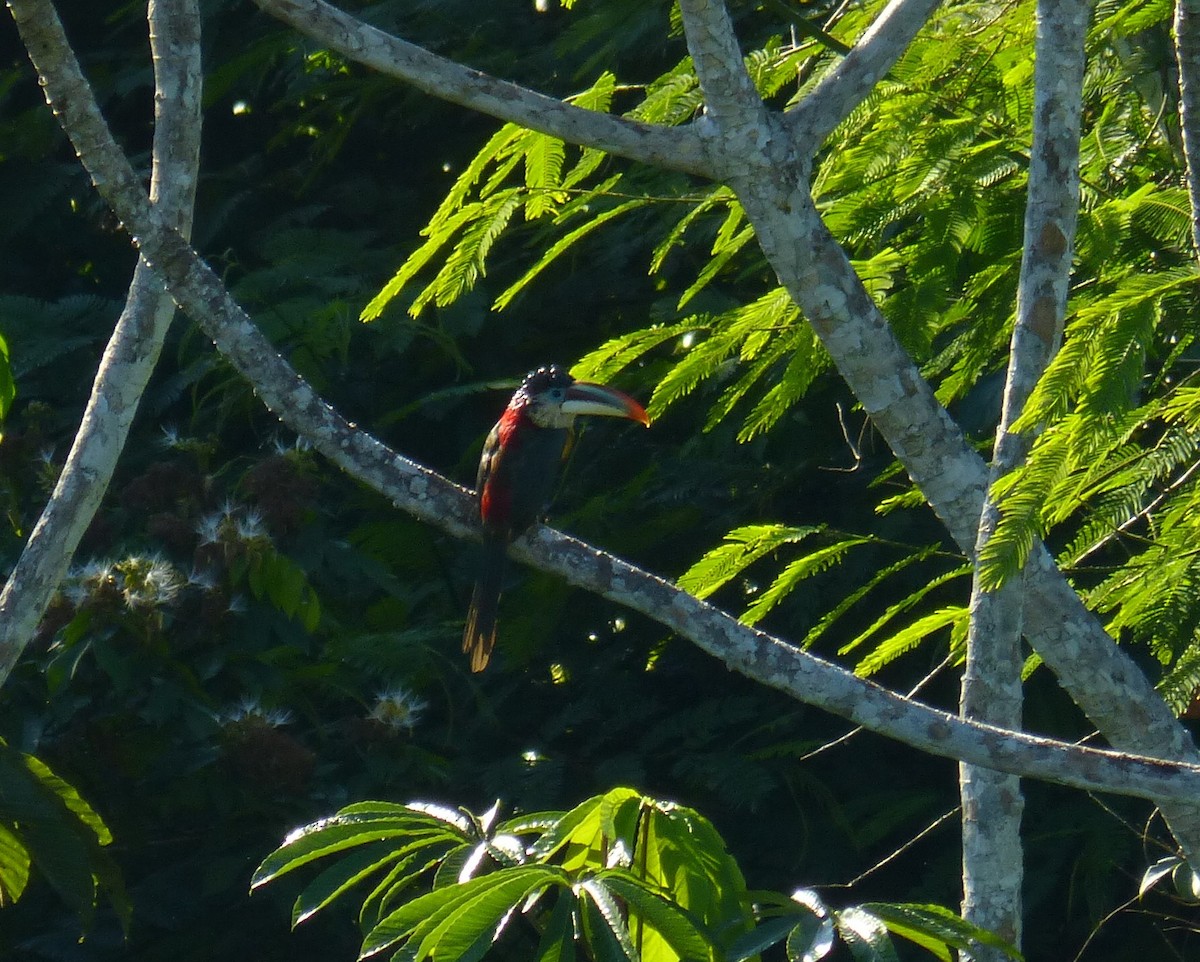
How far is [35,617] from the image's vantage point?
321cm

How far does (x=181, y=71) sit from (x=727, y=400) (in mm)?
1543

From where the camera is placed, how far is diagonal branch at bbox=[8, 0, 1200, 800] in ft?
7.95

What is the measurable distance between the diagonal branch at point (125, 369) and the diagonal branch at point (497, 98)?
55 cm

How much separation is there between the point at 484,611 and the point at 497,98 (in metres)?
2.01

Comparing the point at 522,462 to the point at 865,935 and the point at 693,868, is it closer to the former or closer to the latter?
the point at 693,868

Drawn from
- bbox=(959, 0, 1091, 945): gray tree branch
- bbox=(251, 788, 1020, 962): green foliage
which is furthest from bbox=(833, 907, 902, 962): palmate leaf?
bbox=(959, 0, 1091, 945): gray tree branch

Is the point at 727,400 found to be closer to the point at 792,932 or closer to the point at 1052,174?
the point at 1052,174

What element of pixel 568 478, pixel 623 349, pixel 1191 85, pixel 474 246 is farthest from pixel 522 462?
pixel 1191 85

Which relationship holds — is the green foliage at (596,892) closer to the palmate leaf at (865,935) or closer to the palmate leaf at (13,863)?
the palmate leaf at (865,935)

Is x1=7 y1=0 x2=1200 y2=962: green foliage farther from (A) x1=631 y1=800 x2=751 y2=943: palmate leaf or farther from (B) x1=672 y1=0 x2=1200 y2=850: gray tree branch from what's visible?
(B) x1=672 y1=0 x2=1200 y2=850: gray tree branch

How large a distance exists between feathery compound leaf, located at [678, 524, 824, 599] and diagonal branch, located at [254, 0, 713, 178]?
0.85 meters

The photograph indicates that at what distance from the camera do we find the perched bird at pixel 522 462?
4.18m

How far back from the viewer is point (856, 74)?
119 inches

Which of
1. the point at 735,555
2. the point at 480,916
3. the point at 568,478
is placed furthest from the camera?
the point at 568,478
